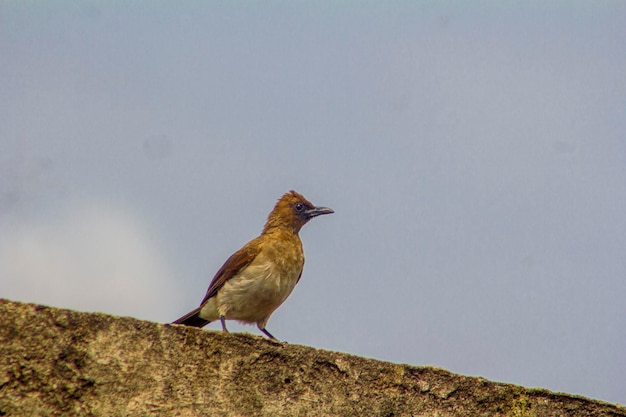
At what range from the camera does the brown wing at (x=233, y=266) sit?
7.77 metres

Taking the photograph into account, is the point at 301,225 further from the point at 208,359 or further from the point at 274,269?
the point at 208,359

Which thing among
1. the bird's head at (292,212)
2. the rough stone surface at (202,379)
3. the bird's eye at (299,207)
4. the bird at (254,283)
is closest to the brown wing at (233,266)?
the bird at (254,283)

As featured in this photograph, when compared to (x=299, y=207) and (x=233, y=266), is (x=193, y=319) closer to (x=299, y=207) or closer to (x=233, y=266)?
(x=233, y=266)

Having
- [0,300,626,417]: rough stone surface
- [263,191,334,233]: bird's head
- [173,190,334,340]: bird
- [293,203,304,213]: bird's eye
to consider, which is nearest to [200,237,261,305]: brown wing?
[173,190,334,340]: bird

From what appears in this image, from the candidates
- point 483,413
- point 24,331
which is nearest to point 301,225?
point 483,413

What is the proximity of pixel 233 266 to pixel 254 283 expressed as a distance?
0.26m

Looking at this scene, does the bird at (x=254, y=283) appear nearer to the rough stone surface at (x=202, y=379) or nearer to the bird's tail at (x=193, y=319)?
the bird's tail at (x=193, y=319)

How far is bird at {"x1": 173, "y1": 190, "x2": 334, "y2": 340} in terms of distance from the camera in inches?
303

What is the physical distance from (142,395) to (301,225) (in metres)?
5.68

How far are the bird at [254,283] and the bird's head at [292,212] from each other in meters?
0.40

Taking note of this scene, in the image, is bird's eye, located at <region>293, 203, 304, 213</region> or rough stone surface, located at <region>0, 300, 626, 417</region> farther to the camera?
bird's eye, located at <region>293, 203, 304, 213</region>

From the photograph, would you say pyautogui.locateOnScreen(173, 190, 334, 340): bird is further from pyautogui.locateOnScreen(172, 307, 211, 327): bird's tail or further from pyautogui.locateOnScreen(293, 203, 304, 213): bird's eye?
pyautogui.locateOnScreen(293, 203, 304, 213): bird's eye

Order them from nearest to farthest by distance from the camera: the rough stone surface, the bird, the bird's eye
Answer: the rough stone surface → the bird → the bird's eye

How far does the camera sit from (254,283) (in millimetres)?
7668
